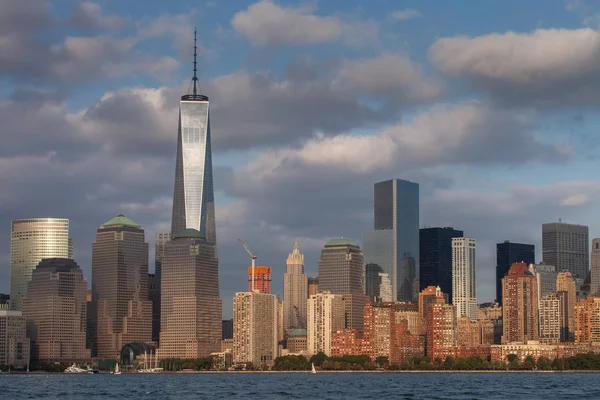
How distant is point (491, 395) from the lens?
193 m

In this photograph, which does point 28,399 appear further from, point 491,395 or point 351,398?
point 491,395

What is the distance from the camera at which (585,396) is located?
191 m

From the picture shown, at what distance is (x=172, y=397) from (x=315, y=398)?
969 inches

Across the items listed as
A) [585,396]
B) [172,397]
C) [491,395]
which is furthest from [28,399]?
[585,396]

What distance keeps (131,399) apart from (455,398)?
51.9 m

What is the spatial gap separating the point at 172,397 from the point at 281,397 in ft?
59.2

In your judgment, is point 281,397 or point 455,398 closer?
point 455,398

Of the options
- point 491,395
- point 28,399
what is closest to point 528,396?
point 491,395

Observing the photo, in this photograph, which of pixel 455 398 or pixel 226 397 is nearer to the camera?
pixel 455 398

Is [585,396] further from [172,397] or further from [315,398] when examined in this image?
[172,397]

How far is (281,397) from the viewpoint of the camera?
194625mm

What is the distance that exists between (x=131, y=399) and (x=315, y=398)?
2988 cm

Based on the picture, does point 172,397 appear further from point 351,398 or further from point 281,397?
point 351,398

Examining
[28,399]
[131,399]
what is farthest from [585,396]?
[28,399]
